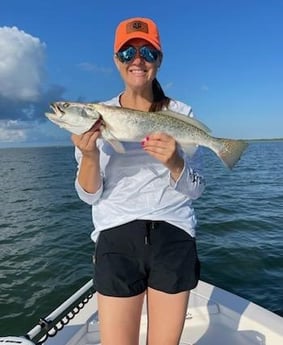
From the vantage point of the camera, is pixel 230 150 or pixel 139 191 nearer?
pixel 139 191

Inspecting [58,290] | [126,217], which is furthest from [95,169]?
[58,290]

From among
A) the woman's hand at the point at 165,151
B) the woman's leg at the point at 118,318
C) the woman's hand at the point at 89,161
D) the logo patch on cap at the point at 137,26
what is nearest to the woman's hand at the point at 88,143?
the woman's hand at the point at 89,161

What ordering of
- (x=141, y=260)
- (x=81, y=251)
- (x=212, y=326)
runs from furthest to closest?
1. (x=81, y=251)
2. (x=212, y=326)
3. (x=141, y=260)

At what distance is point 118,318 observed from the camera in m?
2.64

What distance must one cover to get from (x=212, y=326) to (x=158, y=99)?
9.25 feet

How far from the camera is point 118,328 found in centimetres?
265

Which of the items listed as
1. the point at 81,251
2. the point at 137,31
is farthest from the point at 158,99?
the point at 81,251

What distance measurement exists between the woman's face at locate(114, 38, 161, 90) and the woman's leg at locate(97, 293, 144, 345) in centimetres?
146

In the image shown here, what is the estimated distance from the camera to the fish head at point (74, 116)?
2.74 meters

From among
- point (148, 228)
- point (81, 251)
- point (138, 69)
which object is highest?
point (138, 69)

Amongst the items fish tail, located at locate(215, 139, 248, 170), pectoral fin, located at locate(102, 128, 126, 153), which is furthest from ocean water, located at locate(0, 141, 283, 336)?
pectoral fin, located at locate(102, 128, 126, 153)

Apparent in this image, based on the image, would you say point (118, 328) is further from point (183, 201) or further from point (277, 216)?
point (277, 216)

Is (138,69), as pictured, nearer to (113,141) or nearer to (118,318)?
(113,141)

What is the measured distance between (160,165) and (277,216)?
11.6 meters
